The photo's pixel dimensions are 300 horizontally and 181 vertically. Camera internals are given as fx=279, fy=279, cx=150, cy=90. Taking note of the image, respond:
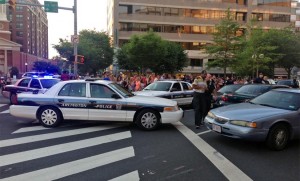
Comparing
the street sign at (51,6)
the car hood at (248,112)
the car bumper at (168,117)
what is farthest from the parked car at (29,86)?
the car hood at (248,112)

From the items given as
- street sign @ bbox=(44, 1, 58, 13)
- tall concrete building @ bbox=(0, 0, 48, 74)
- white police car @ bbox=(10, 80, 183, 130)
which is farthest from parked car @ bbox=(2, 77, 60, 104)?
tall concrete building @ bbox=(0, 0, 48, 74)

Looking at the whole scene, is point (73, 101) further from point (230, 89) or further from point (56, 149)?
point (230, 89)

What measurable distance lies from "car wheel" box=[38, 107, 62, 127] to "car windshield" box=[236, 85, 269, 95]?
710cm

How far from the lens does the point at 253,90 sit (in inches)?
442

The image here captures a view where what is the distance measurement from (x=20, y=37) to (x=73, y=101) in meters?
102

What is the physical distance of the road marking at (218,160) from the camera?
477cm

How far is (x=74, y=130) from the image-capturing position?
26.7ft

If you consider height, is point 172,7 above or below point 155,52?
above

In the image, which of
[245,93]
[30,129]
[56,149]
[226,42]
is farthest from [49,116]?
[226,42]

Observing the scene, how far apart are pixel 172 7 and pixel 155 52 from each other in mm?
22095

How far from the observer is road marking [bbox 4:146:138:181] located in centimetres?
459

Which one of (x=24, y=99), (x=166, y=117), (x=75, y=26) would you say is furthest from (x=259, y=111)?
(x=75, y=26)

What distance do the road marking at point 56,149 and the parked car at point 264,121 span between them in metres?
2.53

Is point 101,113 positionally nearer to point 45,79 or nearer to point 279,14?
point 45,79
